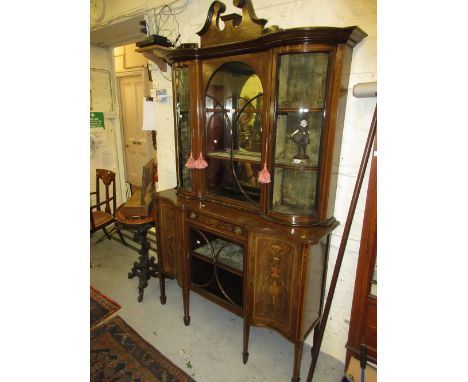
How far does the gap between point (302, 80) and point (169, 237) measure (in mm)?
1485

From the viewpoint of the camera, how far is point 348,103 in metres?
1.53

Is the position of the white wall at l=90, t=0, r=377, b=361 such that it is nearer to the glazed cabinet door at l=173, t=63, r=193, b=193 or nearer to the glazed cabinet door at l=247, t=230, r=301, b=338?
the glazed cabinet door at l=247, t=230, r=301, b=338

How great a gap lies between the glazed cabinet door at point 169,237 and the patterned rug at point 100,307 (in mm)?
572

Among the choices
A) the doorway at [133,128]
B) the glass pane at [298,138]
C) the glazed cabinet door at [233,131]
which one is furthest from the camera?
the doorway at [133,128]

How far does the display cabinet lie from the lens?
4.69 feet

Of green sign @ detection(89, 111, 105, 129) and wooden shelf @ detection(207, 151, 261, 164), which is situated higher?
green sign @ detection(89, 111, 105, 129)

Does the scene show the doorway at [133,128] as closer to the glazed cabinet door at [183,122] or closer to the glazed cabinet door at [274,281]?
the glazed cabinet door at [183,122]

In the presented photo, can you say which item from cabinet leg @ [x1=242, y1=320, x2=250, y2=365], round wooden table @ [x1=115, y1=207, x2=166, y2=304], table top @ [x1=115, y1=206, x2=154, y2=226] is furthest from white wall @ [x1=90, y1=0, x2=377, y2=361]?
table top @ [x1=115, y1=206, x2=154, y2=226]

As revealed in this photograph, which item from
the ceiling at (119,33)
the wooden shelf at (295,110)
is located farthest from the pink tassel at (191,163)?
the ceiling at (119,33)

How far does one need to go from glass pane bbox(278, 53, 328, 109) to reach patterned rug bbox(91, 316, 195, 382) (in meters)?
1.80

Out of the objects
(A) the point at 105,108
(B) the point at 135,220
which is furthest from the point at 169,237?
(A) the point at 105,108

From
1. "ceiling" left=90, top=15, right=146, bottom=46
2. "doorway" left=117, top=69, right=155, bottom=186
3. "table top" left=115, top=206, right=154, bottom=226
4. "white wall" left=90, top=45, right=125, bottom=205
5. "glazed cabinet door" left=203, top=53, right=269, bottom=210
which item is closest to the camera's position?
"glazed cabinet door" left=203, top=53, right=269, bottom=210

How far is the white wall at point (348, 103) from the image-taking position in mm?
1422
